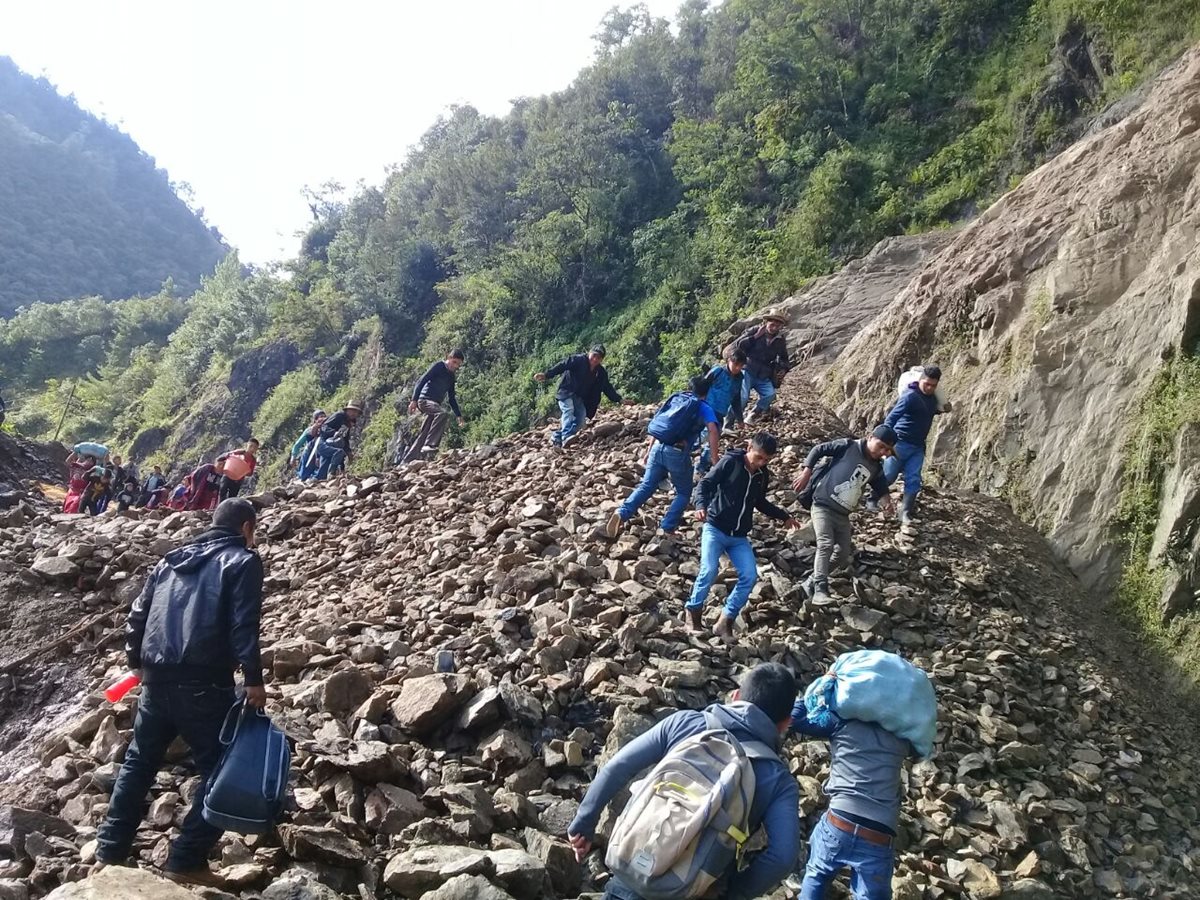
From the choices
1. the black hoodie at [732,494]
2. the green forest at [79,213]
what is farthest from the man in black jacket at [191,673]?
the green forest at [79,213]

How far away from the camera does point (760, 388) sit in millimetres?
11195

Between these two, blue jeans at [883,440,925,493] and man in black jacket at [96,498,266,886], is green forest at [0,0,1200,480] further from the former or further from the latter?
man in black jacket at [96,498,266,886]

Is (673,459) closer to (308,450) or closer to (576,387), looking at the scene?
(576,387)

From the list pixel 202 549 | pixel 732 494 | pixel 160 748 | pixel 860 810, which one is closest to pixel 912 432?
pixel 732 494

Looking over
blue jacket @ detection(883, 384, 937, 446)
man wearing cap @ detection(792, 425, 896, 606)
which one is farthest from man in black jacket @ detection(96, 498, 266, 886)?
blue jacket @ detection(883, 384, 937, 446)

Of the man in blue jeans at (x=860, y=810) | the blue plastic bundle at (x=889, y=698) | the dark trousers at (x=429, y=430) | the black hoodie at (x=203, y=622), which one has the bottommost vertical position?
the man in blue jeans at (x=860, y=810)

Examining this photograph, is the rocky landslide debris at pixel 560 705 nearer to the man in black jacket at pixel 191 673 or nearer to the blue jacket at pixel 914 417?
the man in black jacket at pixel 191 673

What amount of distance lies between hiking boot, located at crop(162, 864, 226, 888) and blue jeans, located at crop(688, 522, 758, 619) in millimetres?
3448

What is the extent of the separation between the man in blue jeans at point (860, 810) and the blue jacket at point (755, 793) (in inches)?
23.8

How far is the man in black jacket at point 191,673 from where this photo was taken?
336 cm

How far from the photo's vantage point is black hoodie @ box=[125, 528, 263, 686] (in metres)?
3.43

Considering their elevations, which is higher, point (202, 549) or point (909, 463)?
point (909, 463)

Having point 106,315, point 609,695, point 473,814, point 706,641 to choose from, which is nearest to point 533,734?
point 609,695

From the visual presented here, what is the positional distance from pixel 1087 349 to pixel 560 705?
755 cm
